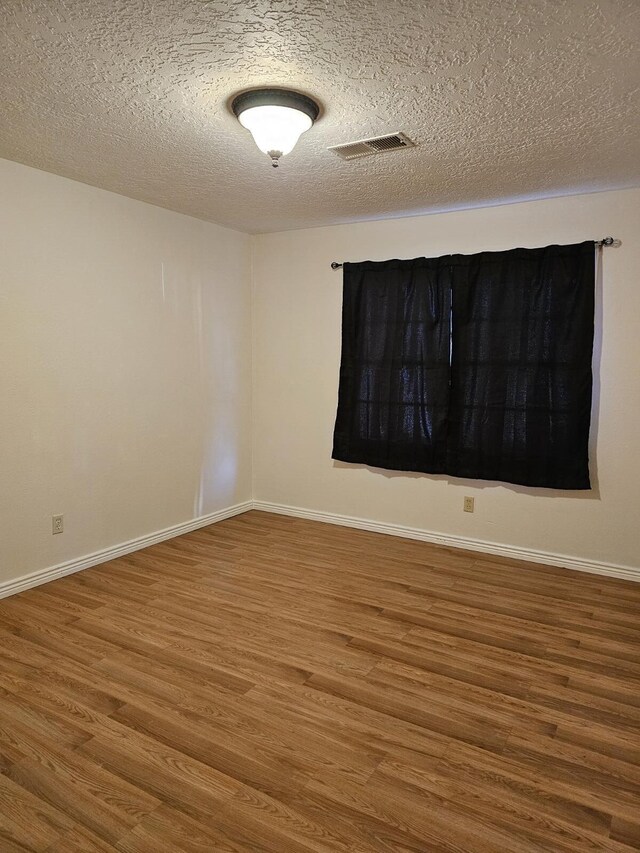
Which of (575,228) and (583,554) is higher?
(575,228)

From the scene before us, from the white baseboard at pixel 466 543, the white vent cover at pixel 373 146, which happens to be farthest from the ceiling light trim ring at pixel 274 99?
the white baseboard at pixel 466 543

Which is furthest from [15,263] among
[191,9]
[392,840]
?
[392,840]

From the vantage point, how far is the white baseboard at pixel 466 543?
3.69 metres

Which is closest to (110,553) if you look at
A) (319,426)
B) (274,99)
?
(319,426)

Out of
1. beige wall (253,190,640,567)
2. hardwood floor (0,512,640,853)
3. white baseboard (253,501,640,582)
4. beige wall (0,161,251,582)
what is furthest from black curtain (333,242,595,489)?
beige wall (0,161,251,582)

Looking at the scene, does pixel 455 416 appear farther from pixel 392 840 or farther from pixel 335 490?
pixel 392 840

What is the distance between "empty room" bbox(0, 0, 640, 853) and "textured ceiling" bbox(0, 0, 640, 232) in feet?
0.06

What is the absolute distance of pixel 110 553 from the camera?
384 centimetres

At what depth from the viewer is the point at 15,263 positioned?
3.18 metres

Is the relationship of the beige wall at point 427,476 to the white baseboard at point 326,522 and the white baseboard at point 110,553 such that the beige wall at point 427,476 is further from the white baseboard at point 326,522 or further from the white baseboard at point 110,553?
the white baseboard at point 110,553

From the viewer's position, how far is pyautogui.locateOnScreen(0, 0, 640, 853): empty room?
1.79 m

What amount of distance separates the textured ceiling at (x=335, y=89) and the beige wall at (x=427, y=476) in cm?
37

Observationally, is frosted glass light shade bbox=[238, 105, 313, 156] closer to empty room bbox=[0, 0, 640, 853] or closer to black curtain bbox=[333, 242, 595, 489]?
empty room bbox=[0, 0, 640, 853]

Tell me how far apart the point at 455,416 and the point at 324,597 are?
5.43ft
